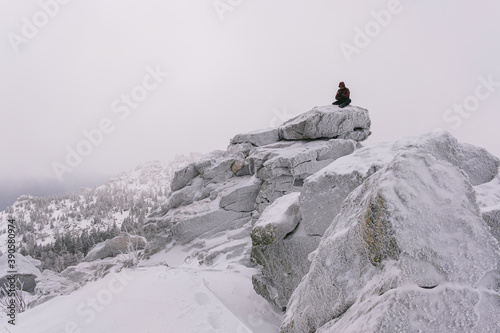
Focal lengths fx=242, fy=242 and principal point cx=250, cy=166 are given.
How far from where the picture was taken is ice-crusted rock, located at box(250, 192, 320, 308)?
6.93 meters

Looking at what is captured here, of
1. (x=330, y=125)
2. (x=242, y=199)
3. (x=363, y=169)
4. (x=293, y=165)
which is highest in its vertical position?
(x=363, y=169)

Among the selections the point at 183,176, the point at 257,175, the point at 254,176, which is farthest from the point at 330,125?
the point at 183,176

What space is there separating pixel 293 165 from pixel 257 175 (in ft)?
10.2

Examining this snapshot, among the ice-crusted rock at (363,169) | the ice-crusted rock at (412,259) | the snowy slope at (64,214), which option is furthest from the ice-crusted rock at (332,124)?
the snowy slope at (64,214)

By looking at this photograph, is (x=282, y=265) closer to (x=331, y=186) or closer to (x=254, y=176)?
(x=331, y=186)

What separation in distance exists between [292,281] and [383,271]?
556 centimetres

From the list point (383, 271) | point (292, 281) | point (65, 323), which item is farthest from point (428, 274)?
→ point (65, 323)

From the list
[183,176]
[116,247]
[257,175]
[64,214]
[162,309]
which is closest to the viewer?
[162,309]

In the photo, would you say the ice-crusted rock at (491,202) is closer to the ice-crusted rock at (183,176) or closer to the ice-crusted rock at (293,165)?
the ice-crusted rock at (293,165)

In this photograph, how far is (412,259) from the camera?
83.1 inches

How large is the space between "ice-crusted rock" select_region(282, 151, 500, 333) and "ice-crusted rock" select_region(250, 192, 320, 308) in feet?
12.8

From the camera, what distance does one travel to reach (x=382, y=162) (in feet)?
18.1

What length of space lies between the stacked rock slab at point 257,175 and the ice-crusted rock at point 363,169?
Result: 882 centimetres

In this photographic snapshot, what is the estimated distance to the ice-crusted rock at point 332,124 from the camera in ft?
58.2
